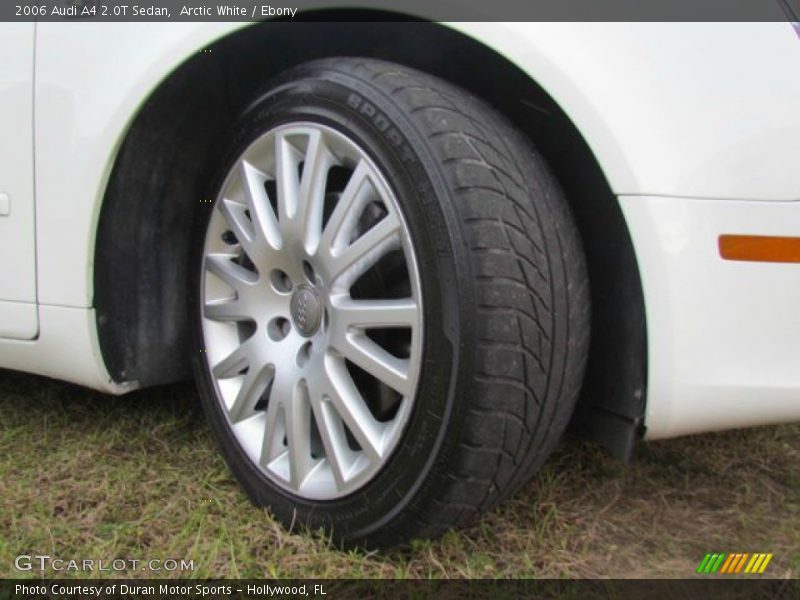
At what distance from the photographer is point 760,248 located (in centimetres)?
135

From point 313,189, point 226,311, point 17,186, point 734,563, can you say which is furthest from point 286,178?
point 734,563

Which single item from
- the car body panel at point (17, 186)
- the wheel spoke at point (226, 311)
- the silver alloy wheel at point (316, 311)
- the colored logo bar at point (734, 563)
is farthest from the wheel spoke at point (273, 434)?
the colored logo bar at point (734, 563)

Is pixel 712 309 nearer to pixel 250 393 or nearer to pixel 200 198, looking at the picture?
pixel 250 393

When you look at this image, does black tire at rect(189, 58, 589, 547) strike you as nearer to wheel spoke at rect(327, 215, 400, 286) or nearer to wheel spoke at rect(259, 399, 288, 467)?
wheel spoke at rect(327, 215, 400, 286)

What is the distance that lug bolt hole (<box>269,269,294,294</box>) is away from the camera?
1761mm

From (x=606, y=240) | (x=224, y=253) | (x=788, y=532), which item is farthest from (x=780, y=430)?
(x=224, y=253)

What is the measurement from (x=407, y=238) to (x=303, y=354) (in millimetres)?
396

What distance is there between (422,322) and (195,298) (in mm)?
778

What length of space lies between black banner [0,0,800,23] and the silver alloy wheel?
245mm

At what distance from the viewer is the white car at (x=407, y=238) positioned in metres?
1.36

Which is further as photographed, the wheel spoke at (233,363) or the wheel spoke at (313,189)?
the wheel spoke at (233,363)

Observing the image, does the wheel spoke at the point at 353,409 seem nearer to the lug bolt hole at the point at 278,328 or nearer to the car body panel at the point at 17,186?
the lug bolt hole at the point at 278,328

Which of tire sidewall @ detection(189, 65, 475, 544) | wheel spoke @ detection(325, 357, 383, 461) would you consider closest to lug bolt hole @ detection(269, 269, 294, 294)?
wheel spoke @ detection(325, 357, 383, 461)

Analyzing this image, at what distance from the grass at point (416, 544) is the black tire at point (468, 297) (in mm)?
174
